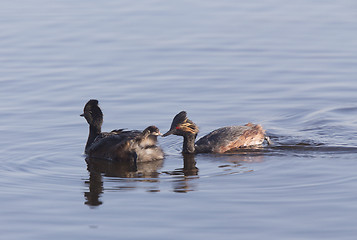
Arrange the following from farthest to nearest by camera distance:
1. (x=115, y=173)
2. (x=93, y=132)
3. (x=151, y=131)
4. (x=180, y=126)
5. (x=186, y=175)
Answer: (x=93, y=132), (x=180, y=126), (x=151, y=131), (x=115, y=173), (x=186, y=175)

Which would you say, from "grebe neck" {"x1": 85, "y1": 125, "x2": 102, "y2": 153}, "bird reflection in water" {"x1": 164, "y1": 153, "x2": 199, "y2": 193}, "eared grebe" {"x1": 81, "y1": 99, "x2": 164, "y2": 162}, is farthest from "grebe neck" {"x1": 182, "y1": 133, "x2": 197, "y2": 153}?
"grebe neck" {"x1": 85, "y1": 125, "x2": 102, "y2": 153}

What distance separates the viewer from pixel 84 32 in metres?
23.2

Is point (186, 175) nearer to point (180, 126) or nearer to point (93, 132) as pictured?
point (180, 126)

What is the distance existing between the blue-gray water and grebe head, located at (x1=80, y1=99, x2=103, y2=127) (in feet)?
1.61

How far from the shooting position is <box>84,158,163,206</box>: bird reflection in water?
11.6 metres

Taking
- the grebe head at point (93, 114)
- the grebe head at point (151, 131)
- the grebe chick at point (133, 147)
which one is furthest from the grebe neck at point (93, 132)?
the grebe head at point (151, 131)

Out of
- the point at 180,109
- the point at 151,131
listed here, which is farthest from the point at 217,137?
the point at 180,109

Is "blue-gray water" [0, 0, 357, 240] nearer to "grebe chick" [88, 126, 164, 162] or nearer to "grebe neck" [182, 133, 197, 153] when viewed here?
"grebe chick" [88, 126, 164, 162]

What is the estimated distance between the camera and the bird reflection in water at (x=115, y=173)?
11.6 meters

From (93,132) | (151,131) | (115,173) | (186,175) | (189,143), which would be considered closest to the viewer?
(186,175)

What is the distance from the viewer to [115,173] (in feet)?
42.4

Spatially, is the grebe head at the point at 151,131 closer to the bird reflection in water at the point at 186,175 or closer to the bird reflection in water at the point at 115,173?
the bird reflection in water at the point at 115,173

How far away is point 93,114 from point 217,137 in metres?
2.50

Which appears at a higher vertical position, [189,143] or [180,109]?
[180,109]
